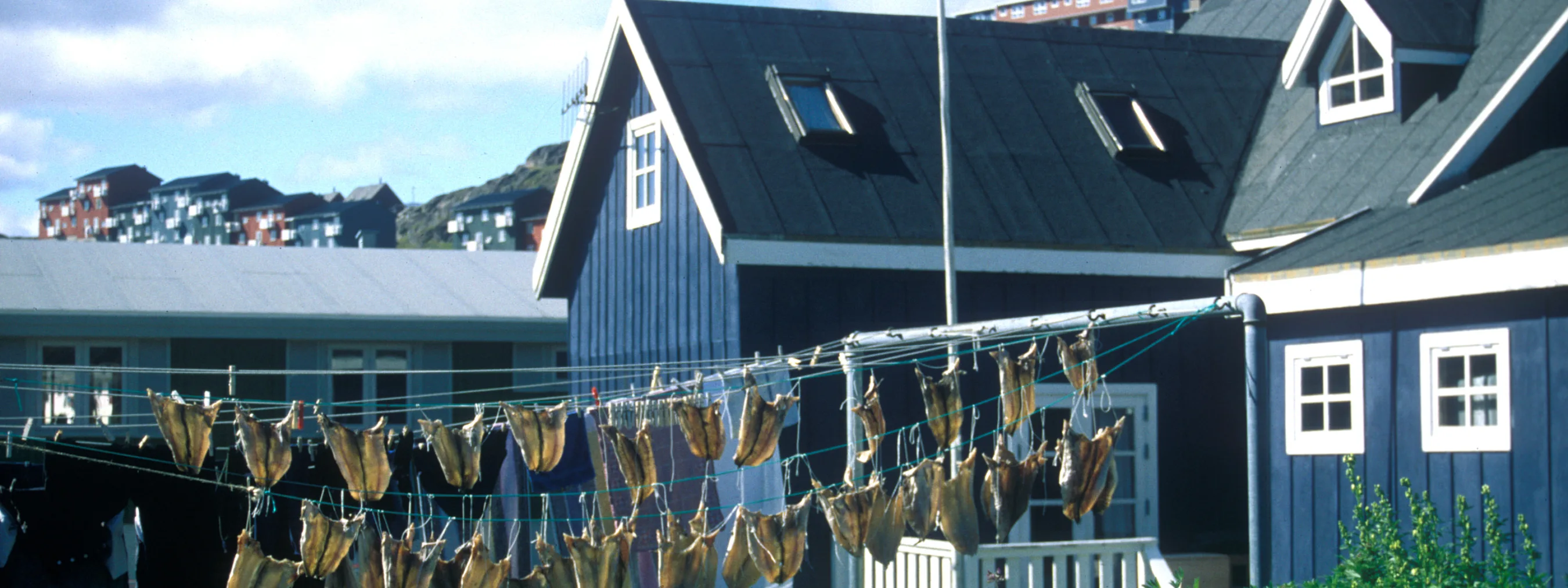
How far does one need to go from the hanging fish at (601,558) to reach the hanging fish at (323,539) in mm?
1089

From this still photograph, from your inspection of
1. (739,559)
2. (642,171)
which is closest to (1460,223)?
(739,559)

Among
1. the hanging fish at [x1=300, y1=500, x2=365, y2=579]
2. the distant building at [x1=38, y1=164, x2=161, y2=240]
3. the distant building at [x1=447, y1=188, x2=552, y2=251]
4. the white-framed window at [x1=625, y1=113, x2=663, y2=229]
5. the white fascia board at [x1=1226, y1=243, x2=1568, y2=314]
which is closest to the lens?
the hanging fish at [x1=300, y1=500, x2=365, y2=579]

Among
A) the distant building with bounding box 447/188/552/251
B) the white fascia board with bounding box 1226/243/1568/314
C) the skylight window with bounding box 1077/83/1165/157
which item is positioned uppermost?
the distant building with bounding box 447/188/552/251

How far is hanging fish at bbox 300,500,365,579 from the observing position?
8445 millimetres

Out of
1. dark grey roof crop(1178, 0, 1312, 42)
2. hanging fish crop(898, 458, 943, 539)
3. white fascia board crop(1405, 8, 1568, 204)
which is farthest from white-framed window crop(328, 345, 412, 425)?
hanging fish crop(898, 458, 943, 539)

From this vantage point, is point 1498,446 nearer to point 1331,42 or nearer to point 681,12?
point 1331,42

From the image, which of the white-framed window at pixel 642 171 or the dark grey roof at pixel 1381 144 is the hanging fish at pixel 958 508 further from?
the white-framed window at pixel 642 171

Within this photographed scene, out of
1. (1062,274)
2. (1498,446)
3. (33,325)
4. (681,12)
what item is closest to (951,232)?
(1062,274)

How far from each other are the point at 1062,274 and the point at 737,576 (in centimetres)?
655

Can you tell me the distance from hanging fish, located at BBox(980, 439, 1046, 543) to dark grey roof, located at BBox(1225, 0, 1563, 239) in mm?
6379

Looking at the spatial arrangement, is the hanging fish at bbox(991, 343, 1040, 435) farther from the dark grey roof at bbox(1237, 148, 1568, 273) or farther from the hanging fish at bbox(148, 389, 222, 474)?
the hanging fish at bbox(148, 389, 222, 474)

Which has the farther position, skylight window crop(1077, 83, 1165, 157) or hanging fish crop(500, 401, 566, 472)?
skylight window crop(1077, 83, 1165, 157)

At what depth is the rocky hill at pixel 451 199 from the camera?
122900mm

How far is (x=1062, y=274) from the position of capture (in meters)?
14.8
